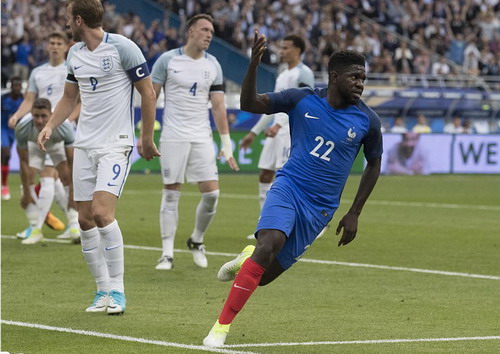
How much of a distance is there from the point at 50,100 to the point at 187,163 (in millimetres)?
3533

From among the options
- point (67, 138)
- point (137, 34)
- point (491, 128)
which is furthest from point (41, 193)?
point (491, 128)

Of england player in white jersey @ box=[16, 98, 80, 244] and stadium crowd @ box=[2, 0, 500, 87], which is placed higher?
england player in white jersey @ box=[16, 98, 80, 244]

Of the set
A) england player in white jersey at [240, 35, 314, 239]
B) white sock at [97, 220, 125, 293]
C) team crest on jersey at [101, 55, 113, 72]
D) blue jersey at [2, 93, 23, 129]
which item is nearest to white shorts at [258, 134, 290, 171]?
england player in white jersey at [240, 35, 314, 239]

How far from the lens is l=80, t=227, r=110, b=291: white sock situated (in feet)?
29.8

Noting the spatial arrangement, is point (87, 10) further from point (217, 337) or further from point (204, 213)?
point (204, 213)

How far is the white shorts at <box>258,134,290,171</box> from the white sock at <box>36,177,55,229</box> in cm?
276

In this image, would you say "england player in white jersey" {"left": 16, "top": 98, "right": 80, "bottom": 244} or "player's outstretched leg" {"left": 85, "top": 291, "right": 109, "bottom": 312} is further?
"england player in white jersey" {"left": 16, "top": 98, "right": 80, "bottom": 244}

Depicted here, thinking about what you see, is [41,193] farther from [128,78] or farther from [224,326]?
[224,326]

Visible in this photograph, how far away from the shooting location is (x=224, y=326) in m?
7.29

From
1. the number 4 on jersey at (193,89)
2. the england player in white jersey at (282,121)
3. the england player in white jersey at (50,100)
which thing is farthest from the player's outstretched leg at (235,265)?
the england player in white jersey at (50,100)

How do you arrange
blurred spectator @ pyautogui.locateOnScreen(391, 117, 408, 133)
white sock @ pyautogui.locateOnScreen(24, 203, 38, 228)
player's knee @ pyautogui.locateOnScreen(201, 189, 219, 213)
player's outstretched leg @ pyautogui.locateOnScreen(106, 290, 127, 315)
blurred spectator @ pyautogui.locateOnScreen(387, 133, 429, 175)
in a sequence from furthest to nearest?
1. blurred spectator @ pyautogui.locateOnScreen(391, 117, 408, 133)
2. blurred spectator @ pyautogui.locateOnScreen(387, 133, 429, 175)
3. white sock @ pyautogui.locateOnScreen(24, 203, 38, 228)
4. player's knee @ pyautogui.locateOnScreen(201, 189, 219, 213)
5. player's outstretched leg @ pyautogui.locateOnScreen(106, 290, 127, 315)

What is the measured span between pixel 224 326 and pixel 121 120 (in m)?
2.39

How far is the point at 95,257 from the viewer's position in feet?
29.8

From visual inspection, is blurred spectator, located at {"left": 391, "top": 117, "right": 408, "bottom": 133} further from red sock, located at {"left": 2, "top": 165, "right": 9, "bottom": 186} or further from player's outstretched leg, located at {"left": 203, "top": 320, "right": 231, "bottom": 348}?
player's outstretched leg, located at {"left": 203, "top": 320, "right": 231, "bottom": 348}
